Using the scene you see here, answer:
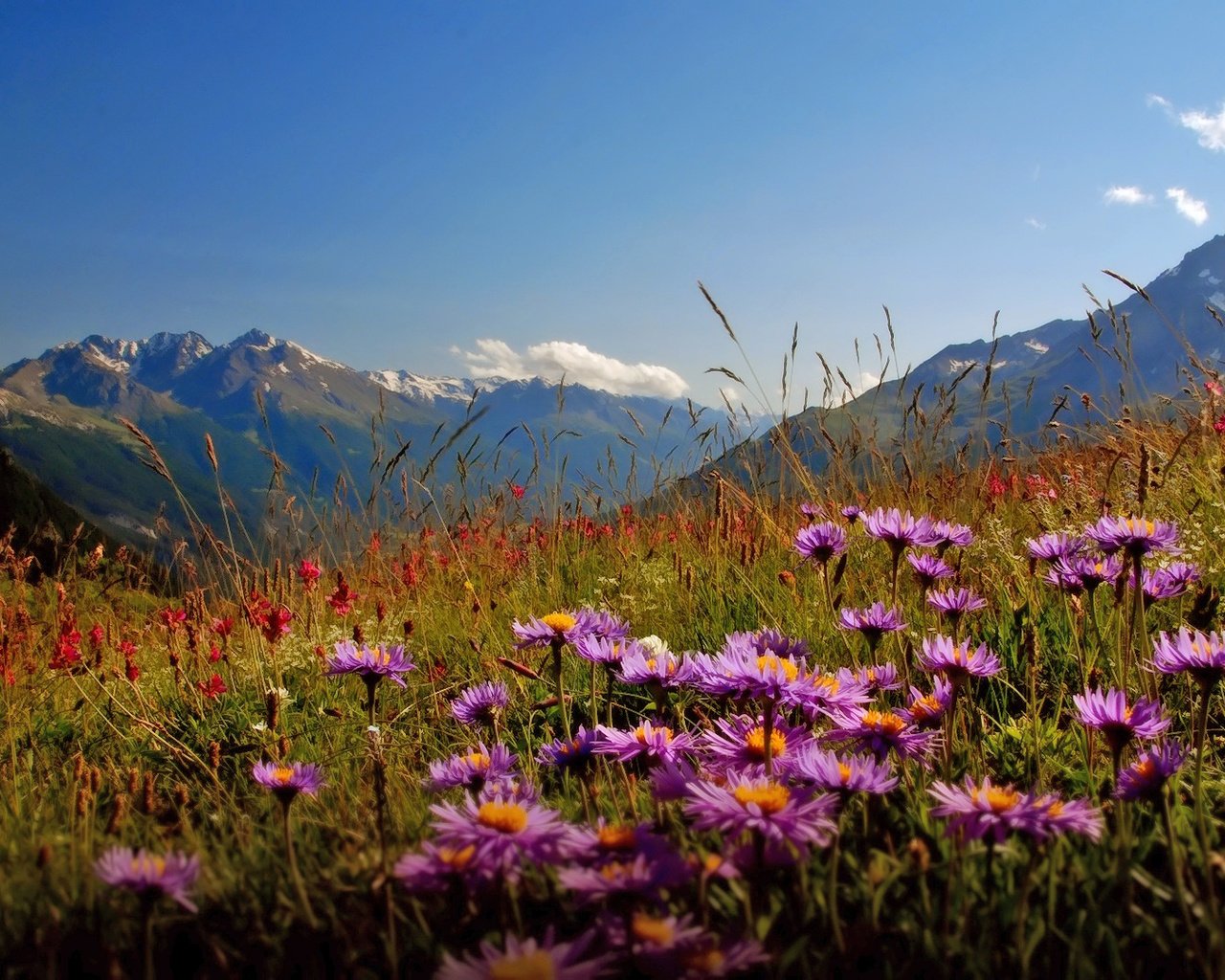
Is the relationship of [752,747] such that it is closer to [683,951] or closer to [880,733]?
[880,733]

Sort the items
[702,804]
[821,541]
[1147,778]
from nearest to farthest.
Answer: [702,804] → [1147,778] → [821,541]

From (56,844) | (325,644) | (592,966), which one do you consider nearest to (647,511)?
(325,644)

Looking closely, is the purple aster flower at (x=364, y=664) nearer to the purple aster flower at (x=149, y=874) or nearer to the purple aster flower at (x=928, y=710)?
the purple aster flower at (x=149, y=874)

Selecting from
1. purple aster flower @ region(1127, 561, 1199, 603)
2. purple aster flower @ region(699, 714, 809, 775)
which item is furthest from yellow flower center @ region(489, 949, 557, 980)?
purple aster flower @ region(1127, 561, 1199, 603)

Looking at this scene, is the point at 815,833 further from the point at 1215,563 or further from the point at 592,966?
the point at 1215,563

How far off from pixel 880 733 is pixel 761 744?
0.29m

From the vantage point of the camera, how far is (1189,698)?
2.14 m

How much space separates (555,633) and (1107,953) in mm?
1119

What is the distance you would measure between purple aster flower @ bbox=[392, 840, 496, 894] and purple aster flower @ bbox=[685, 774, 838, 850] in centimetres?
26

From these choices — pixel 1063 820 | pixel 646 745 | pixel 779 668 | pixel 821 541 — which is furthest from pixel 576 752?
pixel 821 541

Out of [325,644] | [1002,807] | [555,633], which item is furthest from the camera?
[325,644]

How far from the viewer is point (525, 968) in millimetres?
705

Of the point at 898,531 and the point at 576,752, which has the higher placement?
the point at 898,531

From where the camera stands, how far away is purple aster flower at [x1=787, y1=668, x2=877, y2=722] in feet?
4.47
